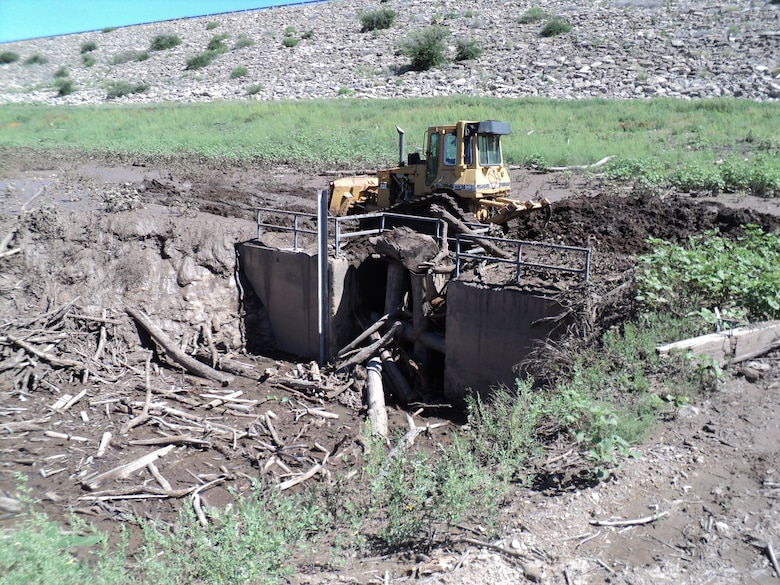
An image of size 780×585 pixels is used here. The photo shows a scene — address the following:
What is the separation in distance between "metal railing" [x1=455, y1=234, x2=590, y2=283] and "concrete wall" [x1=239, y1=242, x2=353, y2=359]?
8.49 feet

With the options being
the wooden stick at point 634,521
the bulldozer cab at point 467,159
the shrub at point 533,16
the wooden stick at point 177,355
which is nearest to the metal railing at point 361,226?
the bulldozer cab at point 467,159

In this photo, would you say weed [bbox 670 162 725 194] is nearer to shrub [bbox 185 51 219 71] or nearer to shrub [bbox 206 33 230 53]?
shrub [bbox 185 51 219 71]

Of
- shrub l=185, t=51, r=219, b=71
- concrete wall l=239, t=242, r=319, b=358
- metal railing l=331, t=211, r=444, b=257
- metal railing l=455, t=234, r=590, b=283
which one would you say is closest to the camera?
metal railing l=455, t=234, r=590, b=283

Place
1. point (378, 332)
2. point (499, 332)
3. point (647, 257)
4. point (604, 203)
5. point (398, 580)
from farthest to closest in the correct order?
point (604, 203) < point (378, 332) < point (499, 332) < point (647, 257) < point (398, 580)

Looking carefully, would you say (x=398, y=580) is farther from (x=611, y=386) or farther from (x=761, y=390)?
(x=761, y=390)

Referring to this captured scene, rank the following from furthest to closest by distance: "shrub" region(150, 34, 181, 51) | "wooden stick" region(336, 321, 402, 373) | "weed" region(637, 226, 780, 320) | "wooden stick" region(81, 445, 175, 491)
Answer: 1. "shrub" region(150, 34, 181, 51)
2. "wooden stick" region(336, 321, 402, 373)
3. "wooden stick" region(81, 445, 175, 491)
4. "weed" region(637, 226, 780, 320)

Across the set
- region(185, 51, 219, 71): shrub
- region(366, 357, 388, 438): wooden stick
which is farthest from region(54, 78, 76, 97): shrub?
region(366, 357, 388, 438): wooden stick

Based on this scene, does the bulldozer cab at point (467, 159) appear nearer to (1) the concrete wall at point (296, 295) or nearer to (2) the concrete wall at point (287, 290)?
(1) the concrete wall at point (296, 295)

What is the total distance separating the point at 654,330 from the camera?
8.30 meters

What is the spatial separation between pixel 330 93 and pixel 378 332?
31927 millimetres

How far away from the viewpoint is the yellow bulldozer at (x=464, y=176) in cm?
1377

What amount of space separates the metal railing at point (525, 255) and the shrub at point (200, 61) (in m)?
44.8

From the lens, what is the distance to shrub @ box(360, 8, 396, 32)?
52.1 meters

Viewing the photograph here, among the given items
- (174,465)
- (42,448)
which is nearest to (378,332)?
(174,465)
